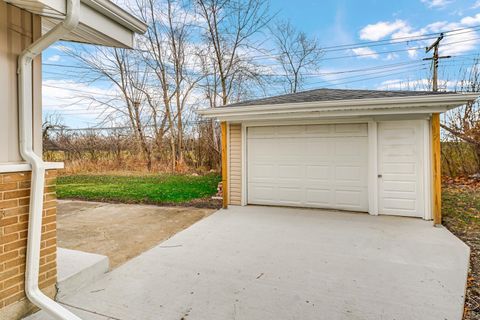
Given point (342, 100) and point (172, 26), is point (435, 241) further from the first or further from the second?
point (172, 26)

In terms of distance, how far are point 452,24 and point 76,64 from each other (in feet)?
58.5

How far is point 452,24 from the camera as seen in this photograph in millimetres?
12453

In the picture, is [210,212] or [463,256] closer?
[463,256]

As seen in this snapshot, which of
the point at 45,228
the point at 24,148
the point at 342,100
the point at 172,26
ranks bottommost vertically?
the point at 45,228

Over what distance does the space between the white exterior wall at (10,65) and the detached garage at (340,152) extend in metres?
4.24

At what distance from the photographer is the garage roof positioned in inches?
191

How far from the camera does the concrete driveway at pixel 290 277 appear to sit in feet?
8.22

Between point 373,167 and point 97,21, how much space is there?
554 cm

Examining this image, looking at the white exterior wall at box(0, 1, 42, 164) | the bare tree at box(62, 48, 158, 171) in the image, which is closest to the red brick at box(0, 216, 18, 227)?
the white exterior wall at box(0, 1, 42, 164)

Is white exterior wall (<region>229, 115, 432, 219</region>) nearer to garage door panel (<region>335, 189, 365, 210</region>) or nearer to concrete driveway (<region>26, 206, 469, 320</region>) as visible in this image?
garage door panel (<region>335, 189, 365, 210</region>)

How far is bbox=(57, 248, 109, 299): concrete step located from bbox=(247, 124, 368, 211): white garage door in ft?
14.1

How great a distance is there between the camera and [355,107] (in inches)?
213

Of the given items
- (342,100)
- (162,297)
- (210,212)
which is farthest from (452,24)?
(162,297)

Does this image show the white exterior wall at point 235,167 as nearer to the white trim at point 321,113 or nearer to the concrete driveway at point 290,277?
the white trim at point 321,113
